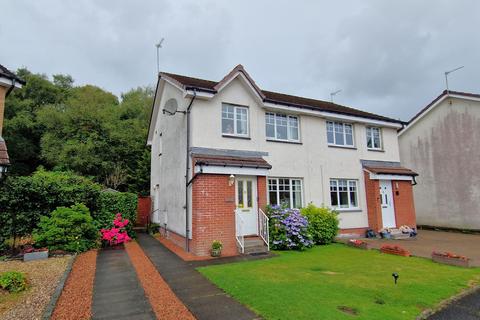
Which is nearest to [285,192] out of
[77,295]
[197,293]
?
[197,293]

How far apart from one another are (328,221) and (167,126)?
9684mm

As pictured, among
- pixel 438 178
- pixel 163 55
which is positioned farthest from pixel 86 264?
pixel 438 178

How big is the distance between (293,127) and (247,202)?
197 inches

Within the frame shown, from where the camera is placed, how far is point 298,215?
11555mm

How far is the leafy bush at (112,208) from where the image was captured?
39.5 ft

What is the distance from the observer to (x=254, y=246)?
35.1ft

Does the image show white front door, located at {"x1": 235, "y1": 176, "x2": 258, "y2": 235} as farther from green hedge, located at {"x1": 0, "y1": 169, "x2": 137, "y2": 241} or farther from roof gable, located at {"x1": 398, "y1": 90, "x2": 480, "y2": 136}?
roof gable, located at {"x1": 398, "y1": 90, "x2": 480, "y2": 136}

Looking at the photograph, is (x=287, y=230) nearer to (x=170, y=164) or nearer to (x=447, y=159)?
(x=170, y=164)

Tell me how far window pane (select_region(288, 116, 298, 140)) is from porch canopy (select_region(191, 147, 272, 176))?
2.63 m

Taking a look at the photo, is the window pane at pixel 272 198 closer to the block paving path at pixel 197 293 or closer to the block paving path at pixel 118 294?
the block paving path at pixel 197 293

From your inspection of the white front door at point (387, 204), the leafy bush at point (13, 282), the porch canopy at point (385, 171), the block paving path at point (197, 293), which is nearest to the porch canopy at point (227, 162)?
the block paving path at point (197, 293)

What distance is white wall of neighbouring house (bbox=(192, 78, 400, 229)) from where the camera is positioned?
38.2ft

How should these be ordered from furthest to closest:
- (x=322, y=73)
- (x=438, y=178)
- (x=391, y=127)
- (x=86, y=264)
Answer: (x=322, y=73), (x=438, y=178), (x=391, y=127), (x=86, y=264)

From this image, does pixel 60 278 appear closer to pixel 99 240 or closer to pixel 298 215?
pixel 99 240
